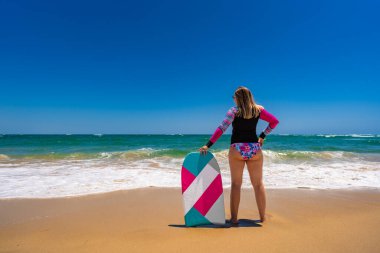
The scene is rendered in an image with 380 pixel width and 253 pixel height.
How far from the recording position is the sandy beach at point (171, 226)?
249 centimetres

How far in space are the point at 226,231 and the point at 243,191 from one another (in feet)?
7.45

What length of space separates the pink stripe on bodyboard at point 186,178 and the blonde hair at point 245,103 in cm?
96

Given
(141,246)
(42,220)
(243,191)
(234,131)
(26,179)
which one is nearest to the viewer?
(141,246)

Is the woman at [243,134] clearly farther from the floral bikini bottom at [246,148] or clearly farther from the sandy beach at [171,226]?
the sandy beach at [171,226]

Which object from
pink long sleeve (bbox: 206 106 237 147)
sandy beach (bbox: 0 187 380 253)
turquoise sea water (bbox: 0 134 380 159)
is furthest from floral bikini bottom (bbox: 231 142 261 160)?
turquoise sea water (bbox: 0 134 380 159)

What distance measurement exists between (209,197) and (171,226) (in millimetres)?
579

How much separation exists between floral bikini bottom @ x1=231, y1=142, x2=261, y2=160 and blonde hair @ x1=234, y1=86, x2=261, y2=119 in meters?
0.32

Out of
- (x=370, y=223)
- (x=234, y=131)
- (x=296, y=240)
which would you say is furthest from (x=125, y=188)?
(x=370, y=223)

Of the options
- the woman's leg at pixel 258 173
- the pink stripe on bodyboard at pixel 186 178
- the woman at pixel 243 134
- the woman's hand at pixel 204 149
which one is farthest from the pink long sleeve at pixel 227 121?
the pink stripe on bodyboard at pixel 186 178

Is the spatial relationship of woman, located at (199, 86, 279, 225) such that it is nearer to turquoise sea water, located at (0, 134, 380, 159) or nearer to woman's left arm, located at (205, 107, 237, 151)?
woman's left arm, located at (205, 107, 237, 151)

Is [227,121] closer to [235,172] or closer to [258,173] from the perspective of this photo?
[235,172]

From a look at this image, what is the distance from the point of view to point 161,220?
336cm

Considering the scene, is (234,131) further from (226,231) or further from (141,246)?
(141,246)

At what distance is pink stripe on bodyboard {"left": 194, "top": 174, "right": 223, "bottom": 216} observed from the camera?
3.22m
